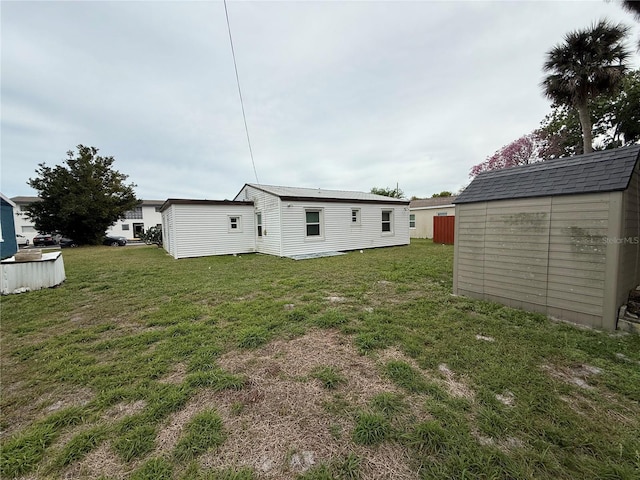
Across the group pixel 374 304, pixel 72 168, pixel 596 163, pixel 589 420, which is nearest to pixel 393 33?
pixel 596 163

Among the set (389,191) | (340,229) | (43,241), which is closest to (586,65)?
(340,229)

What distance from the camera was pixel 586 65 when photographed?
8.66m

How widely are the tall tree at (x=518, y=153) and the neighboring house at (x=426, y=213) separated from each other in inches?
130

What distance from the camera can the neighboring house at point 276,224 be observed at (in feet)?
36.5

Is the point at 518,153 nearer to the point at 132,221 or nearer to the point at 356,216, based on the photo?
the point at 356,216

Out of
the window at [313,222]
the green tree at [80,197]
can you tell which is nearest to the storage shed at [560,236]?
the window at [313,222]

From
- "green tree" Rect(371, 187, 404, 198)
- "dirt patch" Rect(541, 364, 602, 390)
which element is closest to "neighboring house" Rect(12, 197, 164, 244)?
"green tree" Rect(371, 187, 404, 198)

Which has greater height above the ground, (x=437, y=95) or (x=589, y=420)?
(x=437, y=95)

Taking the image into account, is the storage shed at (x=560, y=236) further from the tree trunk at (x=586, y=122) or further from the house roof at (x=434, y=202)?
the house roof at (x=434, y=202)

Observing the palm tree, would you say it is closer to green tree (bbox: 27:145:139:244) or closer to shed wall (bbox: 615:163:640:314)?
shed wall (bbox: 615:163:640:314)

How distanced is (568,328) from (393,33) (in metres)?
8.89

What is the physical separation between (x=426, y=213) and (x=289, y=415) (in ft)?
69.3

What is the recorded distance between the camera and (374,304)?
4590 mm

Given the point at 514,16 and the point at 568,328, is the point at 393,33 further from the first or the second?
the point at 568,328
